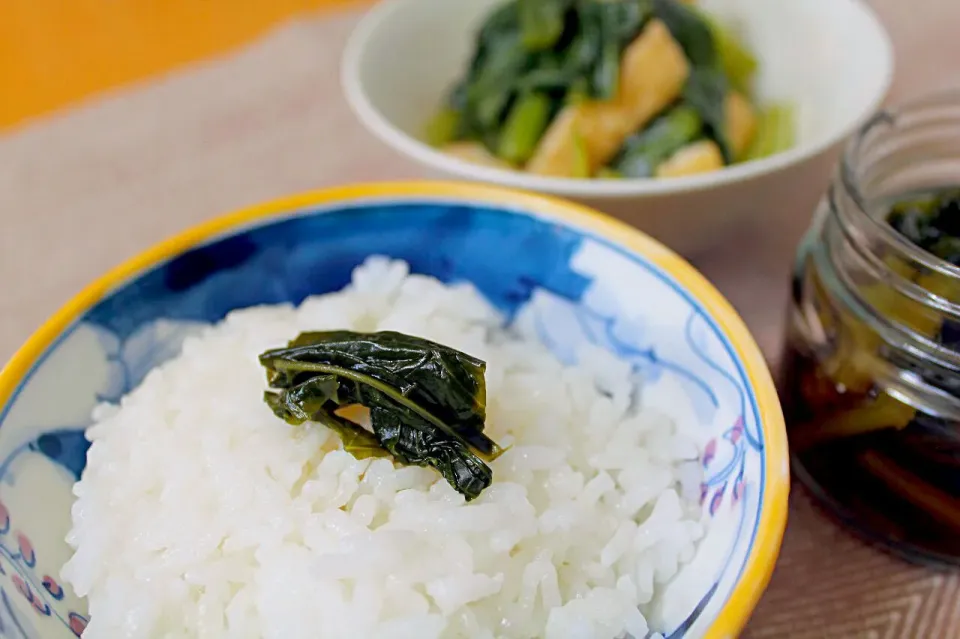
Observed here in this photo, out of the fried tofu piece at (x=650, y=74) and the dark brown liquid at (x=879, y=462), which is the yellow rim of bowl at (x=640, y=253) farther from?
the fried tofu piece at (x=650, y=74)

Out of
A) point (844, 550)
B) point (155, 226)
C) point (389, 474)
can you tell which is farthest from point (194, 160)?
point (844, 550)

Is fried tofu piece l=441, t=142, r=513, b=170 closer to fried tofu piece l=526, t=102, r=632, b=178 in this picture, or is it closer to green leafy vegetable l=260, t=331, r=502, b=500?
fried tofu piece l=526, t=102, r=632, b=178

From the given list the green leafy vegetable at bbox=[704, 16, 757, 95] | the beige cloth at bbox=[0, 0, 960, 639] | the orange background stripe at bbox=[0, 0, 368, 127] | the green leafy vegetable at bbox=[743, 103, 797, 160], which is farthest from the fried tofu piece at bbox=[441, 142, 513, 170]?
the orange background stripe at bbox=[0, 0, 368, 127]

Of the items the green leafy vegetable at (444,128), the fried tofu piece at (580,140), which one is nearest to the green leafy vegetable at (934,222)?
the fried tofu piece at (580,140)

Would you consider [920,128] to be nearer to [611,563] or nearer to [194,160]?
[611,563]

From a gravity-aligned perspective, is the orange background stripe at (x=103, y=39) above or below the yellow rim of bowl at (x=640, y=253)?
above
